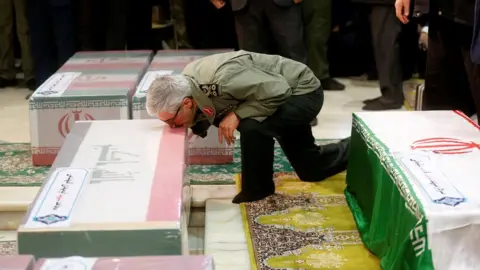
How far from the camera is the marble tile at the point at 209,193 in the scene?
2.93 m

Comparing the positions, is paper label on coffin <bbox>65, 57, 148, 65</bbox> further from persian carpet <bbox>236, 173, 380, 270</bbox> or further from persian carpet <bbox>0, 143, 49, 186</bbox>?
persian carpet <bbox>236, 173, 380, 270</bbox>

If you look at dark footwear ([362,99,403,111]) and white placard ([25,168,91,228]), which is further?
dark footwear ([362,99,403,111])

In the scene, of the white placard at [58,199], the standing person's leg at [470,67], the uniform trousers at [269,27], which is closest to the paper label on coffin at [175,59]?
the uniform trousers at [269,27]

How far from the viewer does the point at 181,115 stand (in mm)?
2623

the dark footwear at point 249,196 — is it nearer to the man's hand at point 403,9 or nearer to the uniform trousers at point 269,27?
the man's hand at point 403,9

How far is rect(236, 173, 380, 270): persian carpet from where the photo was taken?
7.97 feet

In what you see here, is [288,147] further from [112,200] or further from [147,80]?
[112,200]

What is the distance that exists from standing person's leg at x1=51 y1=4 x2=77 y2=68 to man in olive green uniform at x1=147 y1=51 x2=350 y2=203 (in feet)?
5.94

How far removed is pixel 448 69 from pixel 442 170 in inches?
32.5

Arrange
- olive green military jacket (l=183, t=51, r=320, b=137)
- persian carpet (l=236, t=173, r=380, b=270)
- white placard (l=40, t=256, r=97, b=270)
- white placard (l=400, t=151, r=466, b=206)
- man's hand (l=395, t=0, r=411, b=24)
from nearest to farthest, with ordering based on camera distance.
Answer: white placard (l=40, t=256, r=97, b=270)
white placard (l=400, t=151, r=466, b=206)
persian carpet (l=236, t=173, r=380, b=270)
olive green military jacket (l=183, t=51, r=320, b=137)
man's hand (l=395, t=0, r=411, b=24)

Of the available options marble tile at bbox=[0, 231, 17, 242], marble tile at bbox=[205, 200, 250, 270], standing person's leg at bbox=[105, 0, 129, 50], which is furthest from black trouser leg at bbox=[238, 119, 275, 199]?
standing person's leg at bbox=[105, 0, 129, 50]

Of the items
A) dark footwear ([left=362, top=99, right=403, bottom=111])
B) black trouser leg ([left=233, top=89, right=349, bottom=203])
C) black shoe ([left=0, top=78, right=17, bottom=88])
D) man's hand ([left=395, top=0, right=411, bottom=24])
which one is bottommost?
black shoe ([left=0, top=78, right=17, bottom=88])

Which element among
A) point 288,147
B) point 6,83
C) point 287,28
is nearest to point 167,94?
point 288,147

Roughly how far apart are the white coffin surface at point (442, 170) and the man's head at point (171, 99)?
66cm
